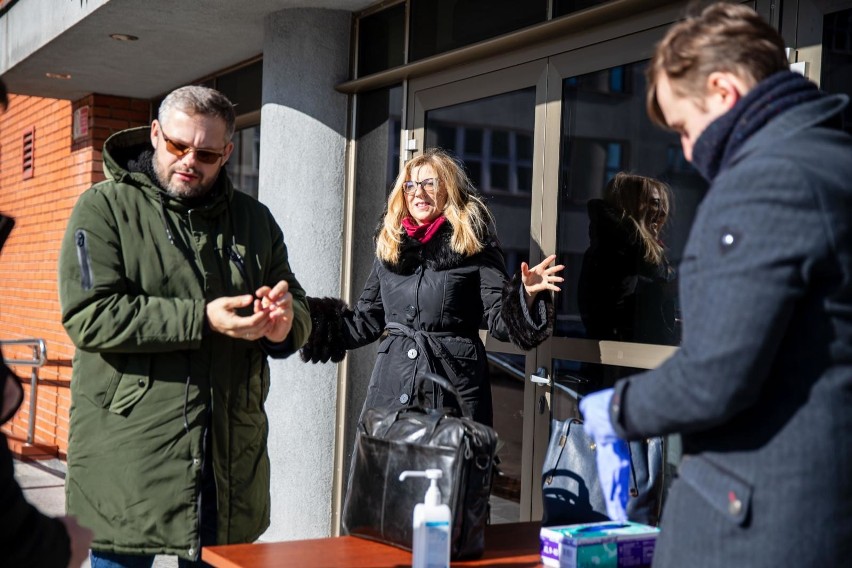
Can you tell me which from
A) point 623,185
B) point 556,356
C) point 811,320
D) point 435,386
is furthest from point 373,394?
point 811,320

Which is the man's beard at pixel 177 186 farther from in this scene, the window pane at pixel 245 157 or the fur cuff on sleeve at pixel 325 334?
the window pane at pixel 245 157

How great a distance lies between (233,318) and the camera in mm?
2664

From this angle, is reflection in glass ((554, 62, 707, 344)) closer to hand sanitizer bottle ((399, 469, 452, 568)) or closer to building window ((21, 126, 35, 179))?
hand sanitizer bottle ((399, 469, 452, 568))

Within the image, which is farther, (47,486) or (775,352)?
(47,486)

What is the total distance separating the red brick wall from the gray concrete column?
332 centimetres

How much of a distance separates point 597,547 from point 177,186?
1.48 m

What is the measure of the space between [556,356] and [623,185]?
81 centimetres

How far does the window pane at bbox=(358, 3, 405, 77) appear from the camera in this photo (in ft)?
17.9

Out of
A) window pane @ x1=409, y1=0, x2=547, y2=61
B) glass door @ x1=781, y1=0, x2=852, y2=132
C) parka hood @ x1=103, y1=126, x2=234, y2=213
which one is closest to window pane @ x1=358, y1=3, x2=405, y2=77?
window pane @ x1=409, y1=0, x2=547, y2=61

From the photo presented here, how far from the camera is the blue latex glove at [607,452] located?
183 centimetres

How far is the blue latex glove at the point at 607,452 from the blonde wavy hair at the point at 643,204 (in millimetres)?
2008

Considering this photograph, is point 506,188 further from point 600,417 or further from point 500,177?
point 600,417

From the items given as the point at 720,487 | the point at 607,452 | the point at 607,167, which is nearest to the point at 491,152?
the point at 607,167

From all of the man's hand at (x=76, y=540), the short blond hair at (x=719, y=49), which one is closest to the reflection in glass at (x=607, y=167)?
the short blond hair at (x=719, y=49)
